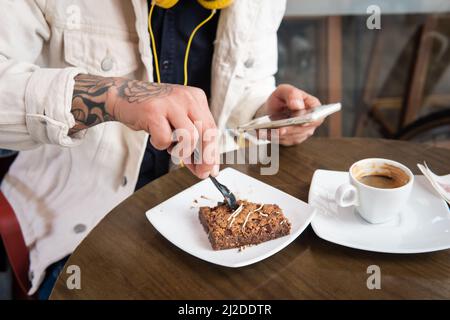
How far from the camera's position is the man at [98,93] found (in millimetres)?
859

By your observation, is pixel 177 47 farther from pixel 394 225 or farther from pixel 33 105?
pixel 394 225

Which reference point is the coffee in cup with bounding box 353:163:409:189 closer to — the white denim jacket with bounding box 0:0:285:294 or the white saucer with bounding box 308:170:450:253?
the white saucer with bounding box 308:170:450:253

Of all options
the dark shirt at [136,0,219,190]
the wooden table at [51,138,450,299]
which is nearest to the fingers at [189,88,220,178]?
the wooden table at [51,138,450,299]

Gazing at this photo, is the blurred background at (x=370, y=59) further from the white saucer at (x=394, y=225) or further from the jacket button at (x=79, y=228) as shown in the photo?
the jacket button at (x=79, y=228)

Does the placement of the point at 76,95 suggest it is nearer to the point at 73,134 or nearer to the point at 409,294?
the point at 73,134

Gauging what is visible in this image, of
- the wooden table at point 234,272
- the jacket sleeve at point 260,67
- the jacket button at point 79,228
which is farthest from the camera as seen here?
the jacket sleeve at point 260,67

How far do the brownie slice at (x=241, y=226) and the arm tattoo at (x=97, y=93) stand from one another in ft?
0.84

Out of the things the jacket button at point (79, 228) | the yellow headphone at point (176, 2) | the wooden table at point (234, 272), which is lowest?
the jacket button at point (79, 228)

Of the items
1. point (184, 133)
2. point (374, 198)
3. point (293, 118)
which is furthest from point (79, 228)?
point (374, 198)

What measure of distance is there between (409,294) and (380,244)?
0.10 metres

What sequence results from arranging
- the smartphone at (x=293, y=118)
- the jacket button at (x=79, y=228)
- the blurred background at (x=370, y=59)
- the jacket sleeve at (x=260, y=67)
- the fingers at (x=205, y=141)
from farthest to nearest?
1. the blurred background at (x=370, y=59)
2. the jacket sleeve at (x=260, y=67)
3. the jacket button at (x=79, y=228)
4. the smartphone at (x=293, y=118)
5. the fingers at (x=205, y=141)

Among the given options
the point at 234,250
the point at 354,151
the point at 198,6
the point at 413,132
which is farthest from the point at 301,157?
the point at 413,132

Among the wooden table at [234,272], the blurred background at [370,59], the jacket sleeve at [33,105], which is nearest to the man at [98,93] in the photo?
the jacket sleeve at [33,105]

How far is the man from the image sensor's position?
0.86 meters
